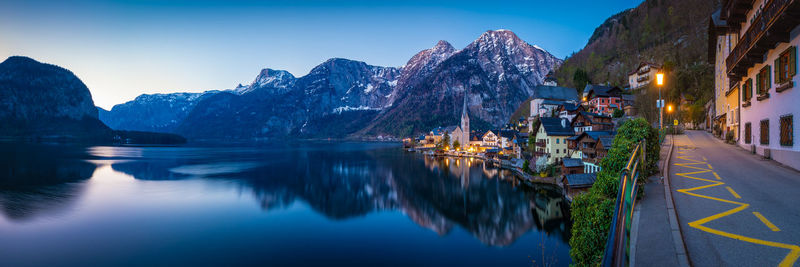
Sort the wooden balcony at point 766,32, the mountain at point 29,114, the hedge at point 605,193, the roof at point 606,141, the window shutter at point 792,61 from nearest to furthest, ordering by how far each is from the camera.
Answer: the hedge at point 605,193 → the wooden balcony at point 766,32 → the window shutter at point 792,61 → the roof at point 606,141 → the mountain at point 29,114

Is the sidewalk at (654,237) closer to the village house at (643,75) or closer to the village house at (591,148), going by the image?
the village house at (591,148)

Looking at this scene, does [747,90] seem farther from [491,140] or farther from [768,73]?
[491,140]

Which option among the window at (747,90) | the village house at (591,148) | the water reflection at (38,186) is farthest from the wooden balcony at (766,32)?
the water reflection at (38,186)

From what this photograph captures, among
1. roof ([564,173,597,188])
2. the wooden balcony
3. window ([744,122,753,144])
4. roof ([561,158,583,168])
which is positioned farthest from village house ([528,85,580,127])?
the wooden balcony

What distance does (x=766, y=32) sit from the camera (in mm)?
13125

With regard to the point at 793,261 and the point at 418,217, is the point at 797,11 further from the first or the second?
the point at 418,217

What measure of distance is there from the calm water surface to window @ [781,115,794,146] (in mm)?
11151

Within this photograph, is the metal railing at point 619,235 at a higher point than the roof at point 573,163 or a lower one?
higher

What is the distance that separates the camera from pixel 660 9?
115375 millimetres

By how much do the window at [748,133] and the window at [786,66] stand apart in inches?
273

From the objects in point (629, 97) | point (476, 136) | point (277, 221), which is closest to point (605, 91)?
point (629, 97)

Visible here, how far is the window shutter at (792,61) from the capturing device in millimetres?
12484

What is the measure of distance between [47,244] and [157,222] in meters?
8.21

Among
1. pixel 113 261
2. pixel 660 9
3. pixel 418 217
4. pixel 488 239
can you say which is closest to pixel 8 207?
pixel 113 261
